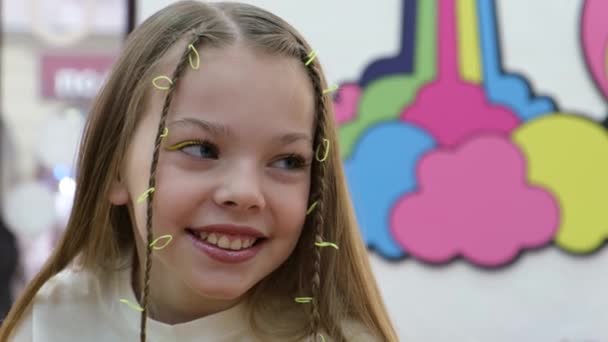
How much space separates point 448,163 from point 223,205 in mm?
927

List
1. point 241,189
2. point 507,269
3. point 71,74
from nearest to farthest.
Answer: point 241,189, point 507,269, point 71,74

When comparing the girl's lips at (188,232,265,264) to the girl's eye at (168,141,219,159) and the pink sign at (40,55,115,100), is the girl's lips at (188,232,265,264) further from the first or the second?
the pink sign at (40,55,115,100)

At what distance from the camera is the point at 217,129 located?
2.92 feet

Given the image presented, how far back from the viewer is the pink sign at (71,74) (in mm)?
3088

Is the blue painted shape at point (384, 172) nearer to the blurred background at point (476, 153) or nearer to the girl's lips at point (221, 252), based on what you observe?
the blurred background at point (476, 153)

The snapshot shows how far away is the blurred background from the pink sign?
1.33 m

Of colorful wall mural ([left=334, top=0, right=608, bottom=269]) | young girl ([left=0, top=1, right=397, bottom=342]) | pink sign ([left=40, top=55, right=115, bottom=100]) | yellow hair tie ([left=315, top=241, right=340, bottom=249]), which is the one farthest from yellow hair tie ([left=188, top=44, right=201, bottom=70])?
pink sign ([left=40, top=55, right=115, bottom=100])

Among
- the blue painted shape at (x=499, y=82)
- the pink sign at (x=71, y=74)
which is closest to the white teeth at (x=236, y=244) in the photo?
the blue painted shape at (x=499, y=82)

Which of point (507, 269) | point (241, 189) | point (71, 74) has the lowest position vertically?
point (507, 269)

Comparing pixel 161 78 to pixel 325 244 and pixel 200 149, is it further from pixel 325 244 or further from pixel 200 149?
pixel 325 244

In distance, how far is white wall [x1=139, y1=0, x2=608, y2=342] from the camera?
167cm

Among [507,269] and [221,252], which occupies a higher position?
[221,252]

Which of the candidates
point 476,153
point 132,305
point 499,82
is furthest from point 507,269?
point 132,305

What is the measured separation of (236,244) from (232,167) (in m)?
0.09
